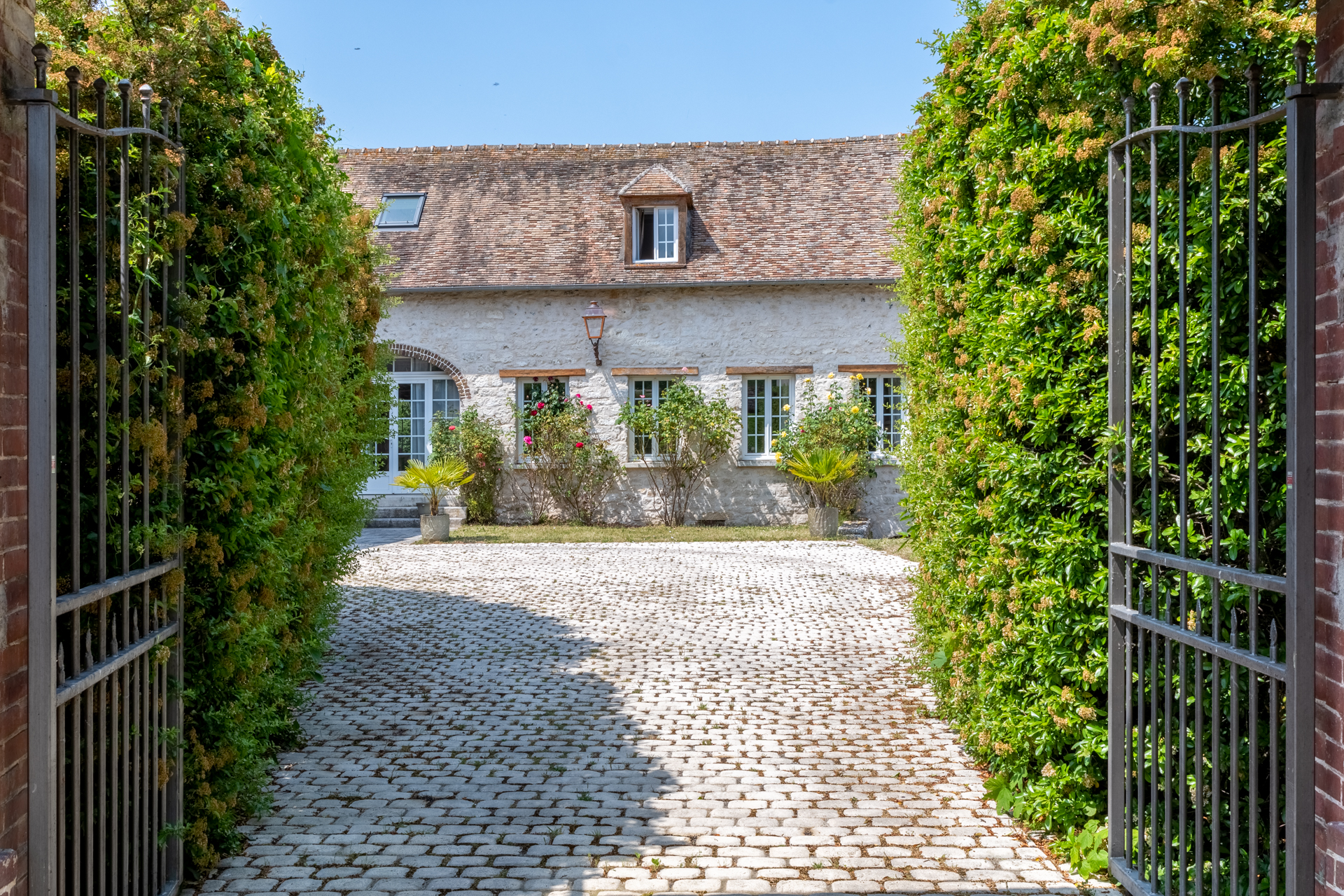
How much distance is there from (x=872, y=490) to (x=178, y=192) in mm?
15206

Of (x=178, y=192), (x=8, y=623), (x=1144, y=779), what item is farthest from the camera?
(x=1144, y=779)

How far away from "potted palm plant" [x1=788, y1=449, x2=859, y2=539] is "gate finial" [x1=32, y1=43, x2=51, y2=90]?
14270mm

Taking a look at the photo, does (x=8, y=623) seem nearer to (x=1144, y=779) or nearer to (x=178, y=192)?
(x=178, y=192)

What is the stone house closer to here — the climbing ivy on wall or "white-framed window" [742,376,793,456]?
"white-framed window" [742,376,793,456]

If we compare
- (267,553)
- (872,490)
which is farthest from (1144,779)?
(872,490)

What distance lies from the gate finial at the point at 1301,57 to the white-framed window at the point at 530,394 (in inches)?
626

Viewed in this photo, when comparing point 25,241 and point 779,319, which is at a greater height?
point 779,319

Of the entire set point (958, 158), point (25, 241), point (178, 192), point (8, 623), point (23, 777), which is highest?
point (958, 158)

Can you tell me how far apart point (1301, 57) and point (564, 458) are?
15.8 m

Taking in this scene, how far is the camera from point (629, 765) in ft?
16.3

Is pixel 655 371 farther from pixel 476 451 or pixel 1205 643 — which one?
pixel 1205 643

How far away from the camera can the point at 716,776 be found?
4801 millimetres

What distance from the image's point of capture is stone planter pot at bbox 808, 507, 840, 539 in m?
16.3

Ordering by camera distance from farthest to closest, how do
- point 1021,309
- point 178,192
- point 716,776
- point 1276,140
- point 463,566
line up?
point 463,566 < point 716,776 < point 1021,309 < point 178,192 < point 1276,140
